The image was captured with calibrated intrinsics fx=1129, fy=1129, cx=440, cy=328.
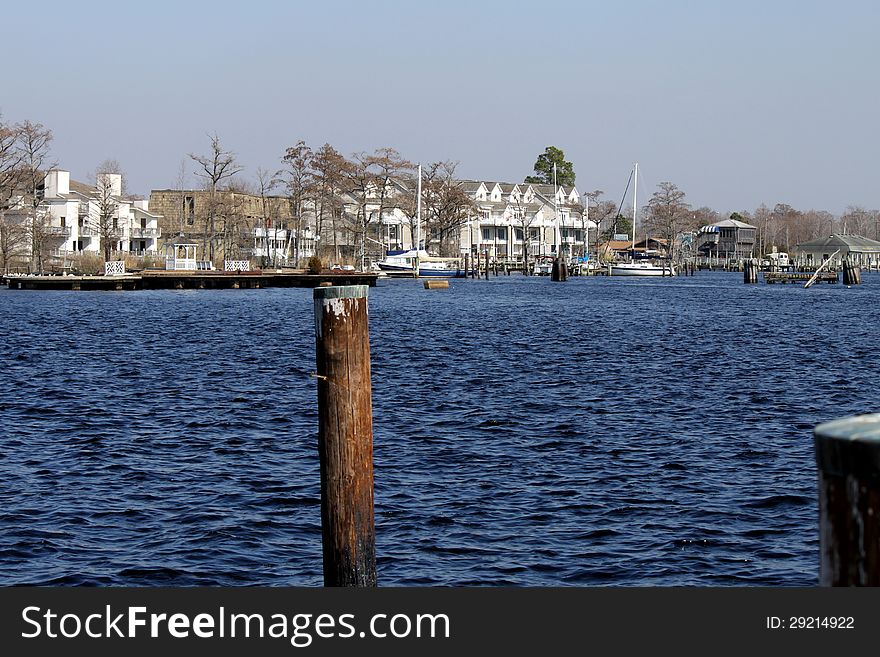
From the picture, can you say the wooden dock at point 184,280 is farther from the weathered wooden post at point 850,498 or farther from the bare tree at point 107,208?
the weathered wooden post at point 850,498

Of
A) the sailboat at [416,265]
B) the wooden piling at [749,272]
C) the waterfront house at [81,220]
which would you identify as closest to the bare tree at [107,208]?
the waterfront house at [81,220]

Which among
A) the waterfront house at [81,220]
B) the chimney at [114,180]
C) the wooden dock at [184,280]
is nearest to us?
the wooden dock at [184,280]

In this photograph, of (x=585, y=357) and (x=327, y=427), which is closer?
(x=327, y=427)

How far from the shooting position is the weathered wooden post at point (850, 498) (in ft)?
13.5

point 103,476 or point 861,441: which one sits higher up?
point 861,441

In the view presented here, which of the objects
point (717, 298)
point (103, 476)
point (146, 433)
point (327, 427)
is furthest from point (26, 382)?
point (717, 298)

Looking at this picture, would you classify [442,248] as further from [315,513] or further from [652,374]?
[315,513]

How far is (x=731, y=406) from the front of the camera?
89.4 ft

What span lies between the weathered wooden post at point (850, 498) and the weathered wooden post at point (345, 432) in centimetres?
576

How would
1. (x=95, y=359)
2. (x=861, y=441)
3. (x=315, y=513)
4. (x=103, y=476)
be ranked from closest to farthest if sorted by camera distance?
(x=861, y=441), (x=315, y=513), (x=103, y=476), (x=95, y=359)

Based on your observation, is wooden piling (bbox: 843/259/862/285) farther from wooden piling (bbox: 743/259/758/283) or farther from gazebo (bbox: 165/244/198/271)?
gazebo (bbox: 165/244/198/271)

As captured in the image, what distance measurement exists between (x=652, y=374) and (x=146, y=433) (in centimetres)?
1748

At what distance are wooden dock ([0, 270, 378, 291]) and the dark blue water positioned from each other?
5116cm

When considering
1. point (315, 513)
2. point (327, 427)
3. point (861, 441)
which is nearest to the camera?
point (861, 441)
